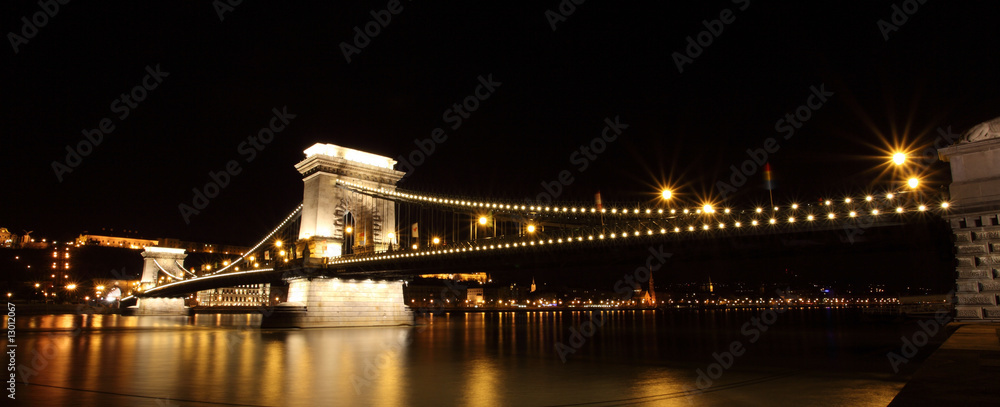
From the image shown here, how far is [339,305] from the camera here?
42938 millimetres

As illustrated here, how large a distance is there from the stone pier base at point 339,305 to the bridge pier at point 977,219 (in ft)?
119

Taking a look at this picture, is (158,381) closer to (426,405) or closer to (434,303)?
(426,405)

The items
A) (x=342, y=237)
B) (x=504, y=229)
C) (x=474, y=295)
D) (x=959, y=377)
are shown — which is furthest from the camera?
(x=474, y=295)

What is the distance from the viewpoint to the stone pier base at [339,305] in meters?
40.9

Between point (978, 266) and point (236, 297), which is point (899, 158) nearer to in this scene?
point (978, 266)

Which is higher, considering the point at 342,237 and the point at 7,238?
the point at 7,238

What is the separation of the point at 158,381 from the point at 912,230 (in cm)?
2331

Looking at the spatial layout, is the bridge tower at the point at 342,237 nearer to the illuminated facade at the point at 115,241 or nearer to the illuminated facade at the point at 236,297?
the illuminated facade at the point at 236,297

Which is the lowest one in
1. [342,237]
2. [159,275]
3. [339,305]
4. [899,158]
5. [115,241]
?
[339,305]

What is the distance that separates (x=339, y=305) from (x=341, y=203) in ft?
35.7

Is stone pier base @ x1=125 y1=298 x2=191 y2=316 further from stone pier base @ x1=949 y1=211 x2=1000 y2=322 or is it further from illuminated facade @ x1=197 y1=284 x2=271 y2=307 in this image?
stone pier base @ x1=949 y1=211 x2=1000 y2=322

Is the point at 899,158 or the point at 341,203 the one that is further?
the point at 341,203

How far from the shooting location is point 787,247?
23672 millimetres

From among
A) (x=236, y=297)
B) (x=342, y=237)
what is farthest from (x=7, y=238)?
(x=342, y=237)
